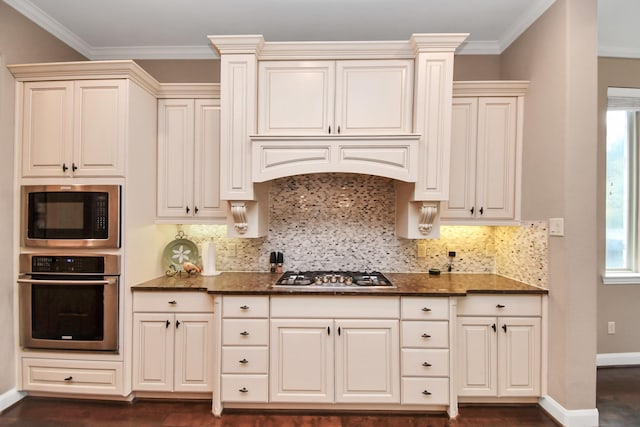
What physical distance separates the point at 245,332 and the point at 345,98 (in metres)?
1.90

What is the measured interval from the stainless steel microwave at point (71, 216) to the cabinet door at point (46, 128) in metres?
0.17

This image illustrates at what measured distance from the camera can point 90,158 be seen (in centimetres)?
252

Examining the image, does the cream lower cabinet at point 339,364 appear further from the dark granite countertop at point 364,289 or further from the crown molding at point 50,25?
the crown molding at point 50,25

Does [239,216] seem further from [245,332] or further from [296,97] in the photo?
[296,97]

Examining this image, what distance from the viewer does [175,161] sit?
9.48 ft

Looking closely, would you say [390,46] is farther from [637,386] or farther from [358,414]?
[637,386]

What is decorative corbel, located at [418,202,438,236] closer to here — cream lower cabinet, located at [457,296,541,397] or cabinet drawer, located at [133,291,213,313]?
cream lower cabinet, located at [457,296,541,397]

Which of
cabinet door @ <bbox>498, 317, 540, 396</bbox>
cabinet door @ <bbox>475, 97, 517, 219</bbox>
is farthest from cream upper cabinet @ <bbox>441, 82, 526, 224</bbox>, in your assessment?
cabinet door @ <bbox>498, 317, 540, 396</bbox>

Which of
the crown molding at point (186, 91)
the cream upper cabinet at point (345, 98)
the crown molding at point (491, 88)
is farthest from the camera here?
the crown molding at point (186, 91)

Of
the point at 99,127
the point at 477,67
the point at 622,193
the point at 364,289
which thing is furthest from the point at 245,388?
the point at 622,193

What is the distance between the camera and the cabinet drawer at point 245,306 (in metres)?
2.44

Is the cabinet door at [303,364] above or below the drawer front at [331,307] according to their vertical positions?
below

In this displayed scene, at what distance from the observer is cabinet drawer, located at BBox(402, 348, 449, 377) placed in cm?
240

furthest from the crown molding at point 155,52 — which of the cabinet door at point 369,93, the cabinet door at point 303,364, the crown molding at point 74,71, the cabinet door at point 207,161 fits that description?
the cabinet door at point 303,364
